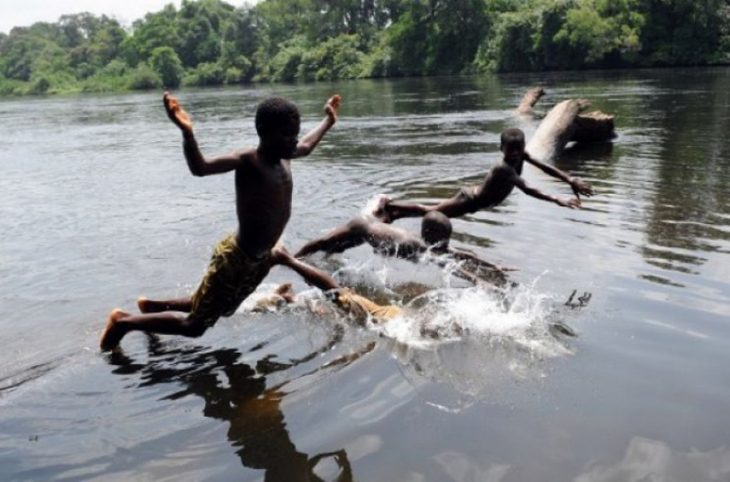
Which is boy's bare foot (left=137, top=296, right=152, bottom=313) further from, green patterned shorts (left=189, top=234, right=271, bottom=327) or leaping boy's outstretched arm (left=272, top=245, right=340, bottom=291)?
leaping boy's outstretched arm (left=272, top=245, right=340, bottom=291)

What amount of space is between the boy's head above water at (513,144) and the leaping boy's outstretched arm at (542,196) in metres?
Answer: 0.20

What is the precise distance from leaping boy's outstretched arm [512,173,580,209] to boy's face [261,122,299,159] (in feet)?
10.3

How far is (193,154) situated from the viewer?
12.9 ft

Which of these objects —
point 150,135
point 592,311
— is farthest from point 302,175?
point 150,135

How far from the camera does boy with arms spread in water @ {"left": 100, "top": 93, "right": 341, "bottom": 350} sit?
4.30 meters

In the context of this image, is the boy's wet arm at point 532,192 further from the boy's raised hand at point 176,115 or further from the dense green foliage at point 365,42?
the dense green foliage at point 365,42

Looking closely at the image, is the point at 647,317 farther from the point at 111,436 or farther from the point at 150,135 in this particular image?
the point at 150,135

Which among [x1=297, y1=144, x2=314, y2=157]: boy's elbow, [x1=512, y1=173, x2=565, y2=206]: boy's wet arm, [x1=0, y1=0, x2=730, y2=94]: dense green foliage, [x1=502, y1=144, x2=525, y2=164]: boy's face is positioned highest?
[x1=0, y1=0, x2=730, y2=94]: dense green foliage

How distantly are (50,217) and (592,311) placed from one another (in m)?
8.05

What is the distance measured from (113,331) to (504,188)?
13.6ft

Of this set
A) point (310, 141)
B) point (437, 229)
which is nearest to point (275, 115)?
point (310, 141)

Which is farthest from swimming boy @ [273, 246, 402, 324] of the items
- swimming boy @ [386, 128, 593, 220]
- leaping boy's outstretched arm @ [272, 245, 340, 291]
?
swimming boy @ [386, 128, 593, 220]

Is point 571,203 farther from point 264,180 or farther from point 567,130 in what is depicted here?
point 567,130

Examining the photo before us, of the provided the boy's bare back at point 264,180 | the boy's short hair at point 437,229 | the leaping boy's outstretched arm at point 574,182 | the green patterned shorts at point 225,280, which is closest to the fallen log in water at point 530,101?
the leaping boy's outstretched arm at point 574,182
